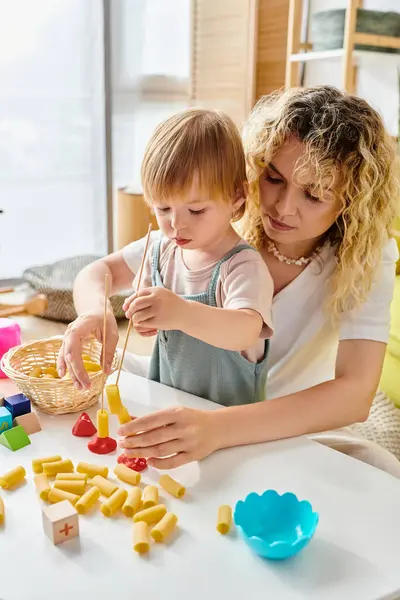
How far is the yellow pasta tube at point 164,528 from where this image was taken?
0.74 metres

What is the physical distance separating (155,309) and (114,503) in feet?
0.92

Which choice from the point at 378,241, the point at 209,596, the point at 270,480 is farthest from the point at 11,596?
the point at 378,241

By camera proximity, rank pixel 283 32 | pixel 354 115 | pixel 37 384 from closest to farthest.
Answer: pixel 37 384 < pixel 354 115 < pixel 283 32

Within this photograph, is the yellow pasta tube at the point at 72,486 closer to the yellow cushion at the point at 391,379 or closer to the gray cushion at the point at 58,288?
the yellow cushion at the point at 391,379

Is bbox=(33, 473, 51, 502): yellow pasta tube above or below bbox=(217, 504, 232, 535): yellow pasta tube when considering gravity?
below

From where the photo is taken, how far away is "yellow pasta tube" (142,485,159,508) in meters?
0.81

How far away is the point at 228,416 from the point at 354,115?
2.03 ft

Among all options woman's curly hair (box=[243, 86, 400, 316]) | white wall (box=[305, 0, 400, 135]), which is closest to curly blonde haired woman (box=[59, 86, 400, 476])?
woman's curly hair (box=[243, 86, 400, 316])

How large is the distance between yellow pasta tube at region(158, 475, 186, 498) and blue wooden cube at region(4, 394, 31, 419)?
0.95ft

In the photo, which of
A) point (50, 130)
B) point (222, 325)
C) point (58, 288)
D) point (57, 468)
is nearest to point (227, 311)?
point (222, 325)

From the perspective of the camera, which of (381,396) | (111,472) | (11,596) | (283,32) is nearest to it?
(11,596)

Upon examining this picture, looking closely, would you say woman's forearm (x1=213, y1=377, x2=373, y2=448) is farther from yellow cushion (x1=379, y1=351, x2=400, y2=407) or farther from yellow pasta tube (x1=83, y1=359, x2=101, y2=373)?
yellow cushion (x1=379, y1=351, x2=400, y2=407)

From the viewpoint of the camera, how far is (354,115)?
1168 mm

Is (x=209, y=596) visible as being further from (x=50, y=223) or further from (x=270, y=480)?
Answer: (x=50, y=223)
